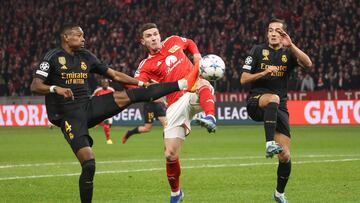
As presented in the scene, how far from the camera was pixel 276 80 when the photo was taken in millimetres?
11305

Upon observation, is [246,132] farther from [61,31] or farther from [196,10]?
[61,31]

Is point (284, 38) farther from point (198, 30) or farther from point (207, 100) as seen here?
point (198, 30)

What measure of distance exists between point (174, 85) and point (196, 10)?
33.2 metres

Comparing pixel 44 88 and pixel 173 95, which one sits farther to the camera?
pixel 173 95

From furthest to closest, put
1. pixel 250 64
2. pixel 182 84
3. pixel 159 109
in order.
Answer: pixel 159 109
pixel 250 64
pixel 182 84

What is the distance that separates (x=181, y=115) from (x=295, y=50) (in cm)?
178

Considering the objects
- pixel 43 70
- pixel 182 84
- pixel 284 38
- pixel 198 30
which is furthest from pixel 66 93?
pixel 198 30

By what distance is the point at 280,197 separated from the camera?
11.0 m

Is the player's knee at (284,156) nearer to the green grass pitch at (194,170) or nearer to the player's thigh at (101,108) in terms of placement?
the green grass pitch at (194,170)

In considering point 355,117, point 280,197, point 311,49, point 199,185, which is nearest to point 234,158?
point 199,185

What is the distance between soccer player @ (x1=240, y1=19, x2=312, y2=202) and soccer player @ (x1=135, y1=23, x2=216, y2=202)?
24.4 inches

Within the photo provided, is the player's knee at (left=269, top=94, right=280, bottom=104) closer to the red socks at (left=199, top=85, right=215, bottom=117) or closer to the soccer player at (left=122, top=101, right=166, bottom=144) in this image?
the red socks at (left=199, top=85, right=215, bottom=117)

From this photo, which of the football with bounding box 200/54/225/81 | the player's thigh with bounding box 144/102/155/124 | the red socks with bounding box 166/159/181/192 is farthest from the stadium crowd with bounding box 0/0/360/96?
the football with bounding box 200/54/225/81

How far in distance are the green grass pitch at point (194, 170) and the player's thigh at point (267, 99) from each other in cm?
138
